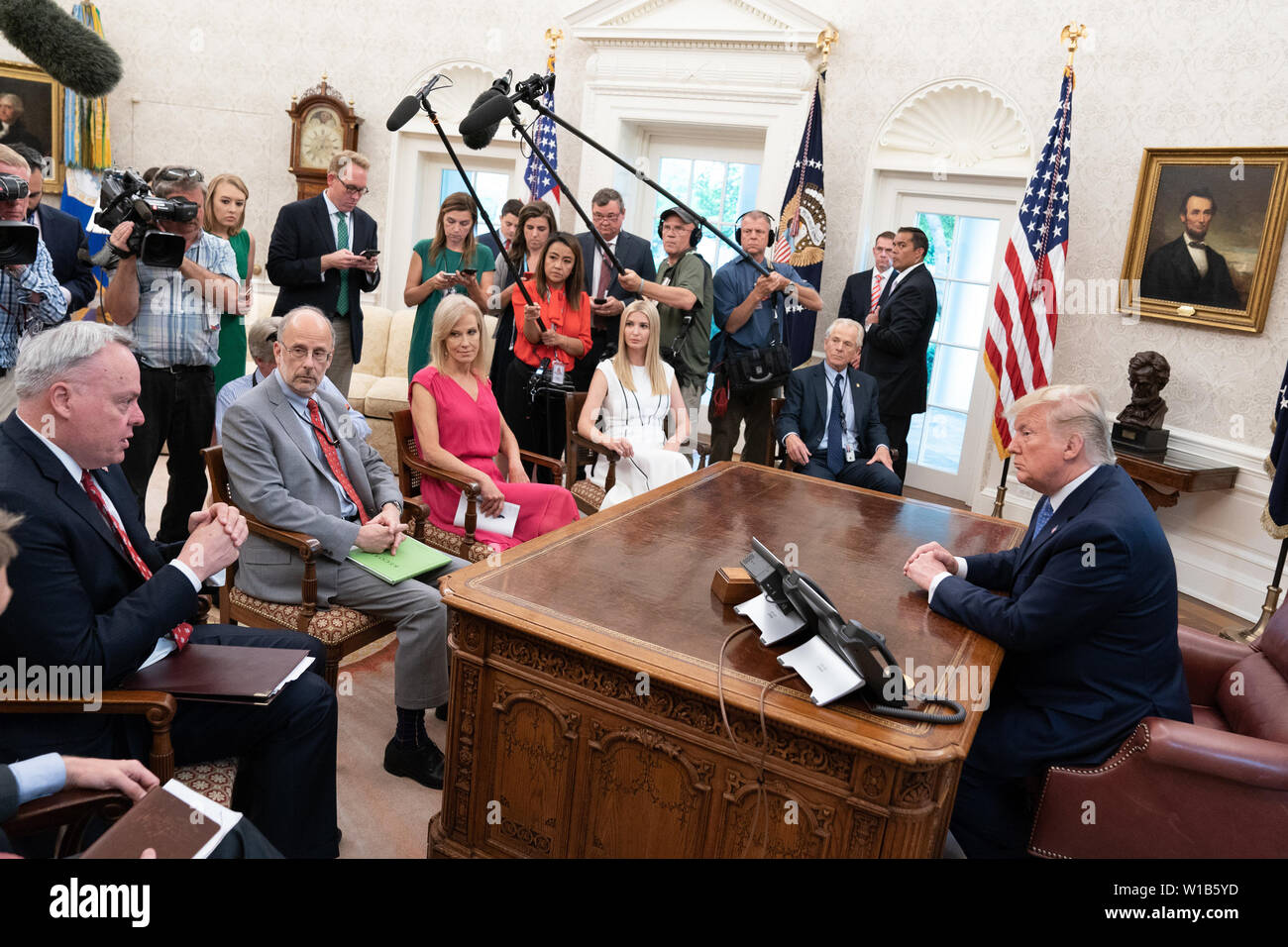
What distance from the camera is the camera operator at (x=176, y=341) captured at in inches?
143

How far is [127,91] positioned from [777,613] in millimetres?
8918

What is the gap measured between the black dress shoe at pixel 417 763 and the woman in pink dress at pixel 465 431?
2.72 ft

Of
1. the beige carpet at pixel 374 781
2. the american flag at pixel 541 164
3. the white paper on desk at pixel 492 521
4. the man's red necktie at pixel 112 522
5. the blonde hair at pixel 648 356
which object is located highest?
the american flag at pixel 541 164

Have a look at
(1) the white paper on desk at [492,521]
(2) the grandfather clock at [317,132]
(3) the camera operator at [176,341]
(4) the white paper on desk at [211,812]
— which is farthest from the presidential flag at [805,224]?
(4) the white paper on desk at [211,812]

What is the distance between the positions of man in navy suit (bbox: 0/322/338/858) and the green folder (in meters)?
0.55

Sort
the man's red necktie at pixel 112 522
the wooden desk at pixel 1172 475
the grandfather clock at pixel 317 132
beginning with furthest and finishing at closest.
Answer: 1. the grandfather clock at pixel 317 132
2. the wooden desk at pixel 1172 475
3. the man's red necktie at pixel 112 522

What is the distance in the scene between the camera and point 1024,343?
566cm

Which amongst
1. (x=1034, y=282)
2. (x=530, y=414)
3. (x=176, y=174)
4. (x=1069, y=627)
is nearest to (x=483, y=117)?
(x=176, y=174)

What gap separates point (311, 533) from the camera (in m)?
2.79

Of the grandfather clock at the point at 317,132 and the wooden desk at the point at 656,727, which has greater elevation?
the grandfather clock at the point at 317,132

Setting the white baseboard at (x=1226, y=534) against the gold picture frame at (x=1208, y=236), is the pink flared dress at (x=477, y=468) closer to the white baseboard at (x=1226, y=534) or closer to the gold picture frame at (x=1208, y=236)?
the white baseboard at (x=1226, y=534)

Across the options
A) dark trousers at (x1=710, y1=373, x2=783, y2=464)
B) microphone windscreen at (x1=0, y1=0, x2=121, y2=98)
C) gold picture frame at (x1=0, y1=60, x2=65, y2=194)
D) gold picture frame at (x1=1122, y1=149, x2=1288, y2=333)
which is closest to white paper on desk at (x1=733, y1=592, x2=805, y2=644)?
microphone windscreen at (x1=0, y1=0, x2=121, y2=98)

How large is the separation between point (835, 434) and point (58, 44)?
3.62 meters
